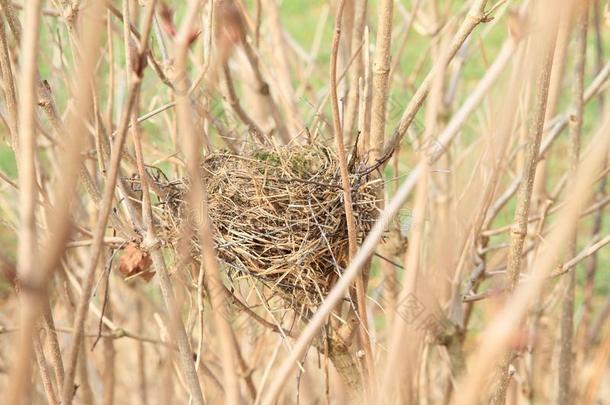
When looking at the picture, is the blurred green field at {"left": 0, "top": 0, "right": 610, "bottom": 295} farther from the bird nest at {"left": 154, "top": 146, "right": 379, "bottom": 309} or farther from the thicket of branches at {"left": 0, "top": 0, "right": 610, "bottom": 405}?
the bird nest at {"left": 154, "top": 146, "right": 379, "bottom": 309}

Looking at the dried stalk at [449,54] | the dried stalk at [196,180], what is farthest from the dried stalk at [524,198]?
the dried stalk at [196,180]

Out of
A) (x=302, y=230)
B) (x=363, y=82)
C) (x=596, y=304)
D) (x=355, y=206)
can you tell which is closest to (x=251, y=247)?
(x=302, y=230)

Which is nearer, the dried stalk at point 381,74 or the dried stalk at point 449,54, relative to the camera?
the dried stalk at point 449,54

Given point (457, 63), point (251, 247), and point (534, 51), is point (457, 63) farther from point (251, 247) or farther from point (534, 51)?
point (534, 51)

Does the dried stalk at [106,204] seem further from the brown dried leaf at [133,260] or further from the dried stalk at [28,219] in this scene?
the brown dried leaf at [133,260]

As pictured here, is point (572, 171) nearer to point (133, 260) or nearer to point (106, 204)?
point (133, 260)

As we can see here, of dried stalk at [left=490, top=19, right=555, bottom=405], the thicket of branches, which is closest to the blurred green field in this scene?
the thicket of branches

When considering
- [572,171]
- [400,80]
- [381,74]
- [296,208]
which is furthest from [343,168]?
[400,80]
